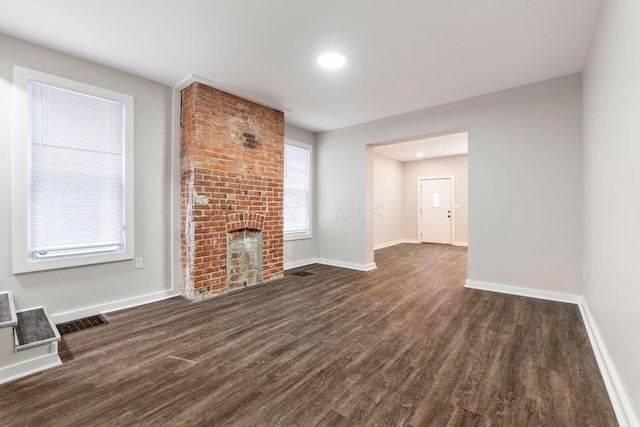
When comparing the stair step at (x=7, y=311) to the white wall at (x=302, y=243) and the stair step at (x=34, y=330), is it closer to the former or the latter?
the stair step at (x=34, y=330)

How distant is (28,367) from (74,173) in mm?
1777

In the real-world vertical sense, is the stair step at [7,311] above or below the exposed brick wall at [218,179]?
below

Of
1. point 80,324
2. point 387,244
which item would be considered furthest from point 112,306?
point 387,244

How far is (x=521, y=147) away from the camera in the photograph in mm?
3494

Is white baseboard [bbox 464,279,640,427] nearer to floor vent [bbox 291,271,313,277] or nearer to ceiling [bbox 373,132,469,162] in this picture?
floor vent [bbox 291,271,313,277]

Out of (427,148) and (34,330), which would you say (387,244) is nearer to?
(427,148)

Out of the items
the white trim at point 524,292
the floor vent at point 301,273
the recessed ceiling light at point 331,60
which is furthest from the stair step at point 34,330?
the white trim at point 524,292

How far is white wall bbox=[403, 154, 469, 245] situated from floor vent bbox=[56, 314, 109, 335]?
7.91 m

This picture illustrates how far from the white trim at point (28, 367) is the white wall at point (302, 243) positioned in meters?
3.36

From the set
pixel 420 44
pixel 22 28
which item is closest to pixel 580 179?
pixel 420 44

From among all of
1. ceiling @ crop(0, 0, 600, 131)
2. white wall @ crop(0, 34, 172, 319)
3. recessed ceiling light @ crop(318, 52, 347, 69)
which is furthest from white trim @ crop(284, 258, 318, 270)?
recessed ceiling light @ crop(318, 52, 347, 69)

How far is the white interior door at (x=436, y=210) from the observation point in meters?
8.30

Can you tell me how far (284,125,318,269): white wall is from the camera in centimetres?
517

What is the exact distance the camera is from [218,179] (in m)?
3.65
